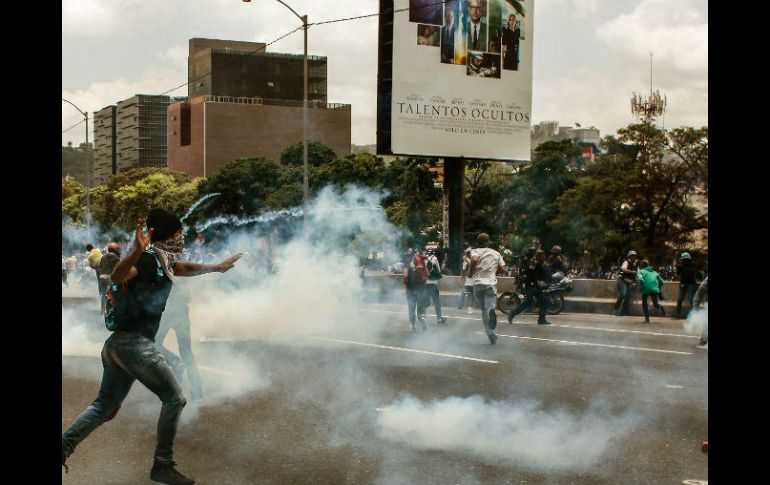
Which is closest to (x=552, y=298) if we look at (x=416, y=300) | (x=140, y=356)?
(x=416, y=300)

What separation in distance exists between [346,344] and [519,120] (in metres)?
18.1

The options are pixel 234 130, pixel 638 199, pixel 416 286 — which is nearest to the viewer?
pixel 416 286

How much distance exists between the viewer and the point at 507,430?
21.7 feet

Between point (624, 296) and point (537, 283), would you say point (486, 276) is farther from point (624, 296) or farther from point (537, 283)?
point (624, 296)

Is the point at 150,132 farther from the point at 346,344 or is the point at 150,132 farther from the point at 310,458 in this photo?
the point at 310,458

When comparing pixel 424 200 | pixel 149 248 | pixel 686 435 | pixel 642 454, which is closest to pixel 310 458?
pixel 149 248

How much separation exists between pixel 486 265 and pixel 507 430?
601cm

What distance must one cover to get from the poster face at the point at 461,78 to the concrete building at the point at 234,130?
797 cm

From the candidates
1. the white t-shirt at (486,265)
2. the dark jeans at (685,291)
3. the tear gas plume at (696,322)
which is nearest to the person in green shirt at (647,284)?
the dark jeans at (685,291)

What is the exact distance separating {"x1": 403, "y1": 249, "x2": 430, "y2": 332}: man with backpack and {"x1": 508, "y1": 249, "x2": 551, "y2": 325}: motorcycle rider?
9.24 feet

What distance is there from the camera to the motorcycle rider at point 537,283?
16953 millimetres

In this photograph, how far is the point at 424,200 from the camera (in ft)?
108

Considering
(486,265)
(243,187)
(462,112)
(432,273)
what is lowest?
(432,273)

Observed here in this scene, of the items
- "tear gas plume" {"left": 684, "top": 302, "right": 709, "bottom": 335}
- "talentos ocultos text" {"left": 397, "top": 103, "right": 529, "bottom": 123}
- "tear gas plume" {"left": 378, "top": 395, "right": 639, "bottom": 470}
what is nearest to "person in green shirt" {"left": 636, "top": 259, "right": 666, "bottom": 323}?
"tear gas plume" {"left": 684, "top": 302, "right": 709, "bottom": 335}
